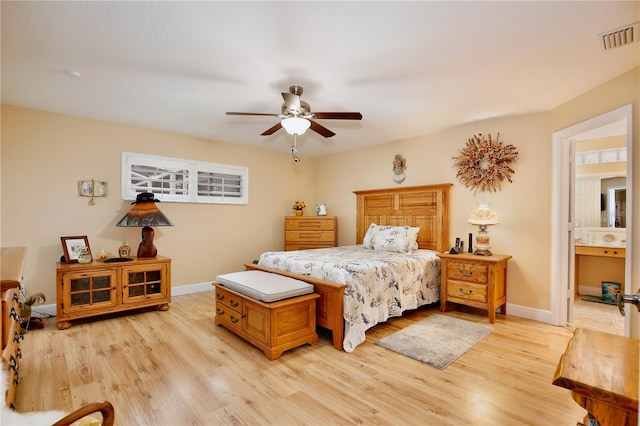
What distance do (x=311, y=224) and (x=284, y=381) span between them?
3471 mm

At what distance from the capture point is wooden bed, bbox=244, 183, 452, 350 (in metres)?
3.64

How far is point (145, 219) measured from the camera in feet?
12.8

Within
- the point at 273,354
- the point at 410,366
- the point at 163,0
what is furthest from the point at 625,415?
the point at 163,0

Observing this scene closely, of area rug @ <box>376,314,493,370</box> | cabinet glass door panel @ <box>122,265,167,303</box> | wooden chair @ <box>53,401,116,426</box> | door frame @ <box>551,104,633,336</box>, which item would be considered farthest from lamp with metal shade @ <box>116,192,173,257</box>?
door frame @ <box>551,104,633,336</box>

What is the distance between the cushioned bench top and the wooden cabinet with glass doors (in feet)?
3.89

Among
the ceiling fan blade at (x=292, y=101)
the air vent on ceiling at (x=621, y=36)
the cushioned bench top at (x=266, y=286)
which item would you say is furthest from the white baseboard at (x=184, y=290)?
the air vent on ceiling at (x=621, y=36)

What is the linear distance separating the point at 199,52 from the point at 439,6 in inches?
68.6

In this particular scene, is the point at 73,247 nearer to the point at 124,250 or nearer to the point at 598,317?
the point at 124,250

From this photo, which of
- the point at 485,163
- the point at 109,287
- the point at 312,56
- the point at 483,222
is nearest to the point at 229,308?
the point at 109,287

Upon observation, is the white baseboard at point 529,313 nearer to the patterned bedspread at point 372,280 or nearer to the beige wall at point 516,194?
the beige wall at point 516,194

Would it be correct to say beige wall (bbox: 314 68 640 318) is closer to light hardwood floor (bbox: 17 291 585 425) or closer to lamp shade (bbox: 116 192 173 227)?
light hardwood floor (bbox: 17 291 585 425)

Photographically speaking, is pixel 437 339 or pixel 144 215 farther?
pixel 144 215

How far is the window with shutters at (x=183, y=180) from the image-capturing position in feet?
14.1

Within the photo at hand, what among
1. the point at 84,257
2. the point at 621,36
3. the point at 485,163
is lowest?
the point at 84,257
